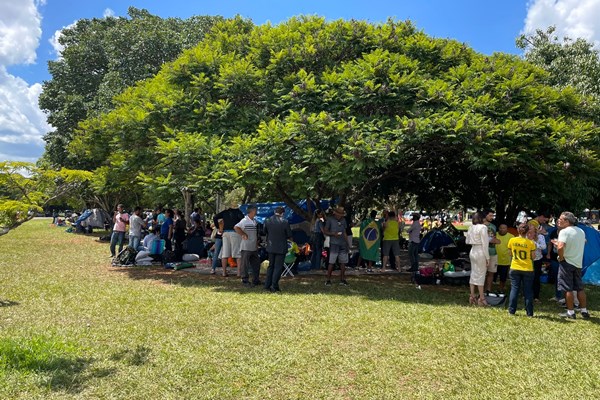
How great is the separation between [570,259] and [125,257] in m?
11.5

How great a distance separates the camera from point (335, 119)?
33.3 ft

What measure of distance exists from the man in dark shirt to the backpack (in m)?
3.64

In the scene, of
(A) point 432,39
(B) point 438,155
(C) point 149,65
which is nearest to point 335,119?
(B) point 438,155

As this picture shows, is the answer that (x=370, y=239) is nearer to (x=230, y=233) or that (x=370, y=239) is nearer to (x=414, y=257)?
(x=414, y=257)

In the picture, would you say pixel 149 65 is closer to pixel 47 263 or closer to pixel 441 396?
pixel 47 263

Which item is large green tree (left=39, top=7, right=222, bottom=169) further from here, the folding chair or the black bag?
the folding chair

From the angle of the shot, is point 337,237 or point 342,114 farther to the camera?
point 337,237

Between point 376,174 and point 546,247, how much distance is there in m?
6.03

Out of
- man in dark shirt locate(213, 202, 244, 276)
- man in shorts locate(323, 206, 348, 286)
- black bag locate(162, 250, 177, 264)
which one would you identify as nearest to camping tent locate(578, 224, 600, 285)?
man in shorts locate(323, 206, 348, 286)

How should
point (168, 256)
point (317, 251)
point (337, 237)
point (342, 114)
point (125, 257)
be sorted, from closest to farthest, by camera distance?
1. point (342, 114)
2. point (337, 237)
3. point (317, 251)
4. point (125, 257)
5. point (168, 256)

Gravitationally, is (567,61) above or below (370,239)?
above

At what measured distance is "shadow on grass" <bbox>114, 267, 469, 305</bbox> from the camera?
30.5 ft

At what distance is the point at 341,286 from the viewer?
10367 mm

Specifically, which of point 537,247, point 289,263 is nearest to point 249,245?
point 289,263
